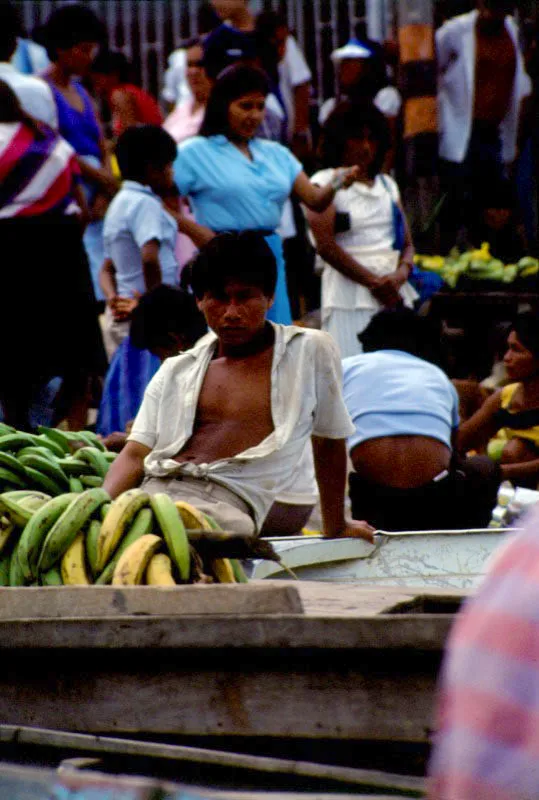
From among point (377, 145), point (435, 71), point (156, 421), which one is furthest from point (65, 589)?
point (435, 71)

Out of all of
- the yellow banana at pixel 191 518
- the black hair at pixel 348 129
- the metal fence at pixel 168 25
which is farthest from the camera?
the metal fence at pixel 168 25

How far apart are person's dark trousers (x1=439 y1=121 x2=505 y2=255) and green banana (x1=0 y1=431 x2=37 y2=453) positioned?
6.12 m

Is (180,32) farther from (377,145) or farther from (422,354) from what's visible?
(422,354)

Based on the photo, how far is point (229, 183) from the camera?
7.67 meters

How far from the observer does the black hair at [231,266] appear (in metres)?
5.11

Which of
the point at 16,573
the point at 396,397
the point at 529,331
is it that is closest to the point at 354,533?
the point at 396,397

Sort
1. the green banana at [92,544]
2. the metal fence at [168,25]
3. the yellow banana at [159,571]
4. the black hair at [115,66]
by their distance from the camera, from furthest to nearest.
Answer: the metal fence at [168,25] → the black hair at [115,66] → the green banana at [92,544] → the yellow banana at [159,571]

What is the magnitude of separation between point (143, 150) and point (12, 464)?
10.6 ft

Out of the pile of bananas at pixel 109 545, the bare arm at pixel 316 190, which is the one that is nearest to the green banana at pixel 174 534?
the pile of bananas at pixel 109 545

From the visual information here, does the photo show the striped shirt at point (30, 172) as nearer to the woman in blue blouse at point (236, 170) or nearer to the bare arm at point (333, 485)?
the woman in blue blouse at point (236, 170)

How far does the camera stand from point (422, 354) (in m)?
6.95

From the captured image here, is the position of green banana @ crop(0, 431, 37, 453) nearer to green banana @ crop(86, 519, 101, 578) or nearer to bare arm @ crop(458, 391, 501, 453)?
green banana @ crop(86, 519, 101, 578)

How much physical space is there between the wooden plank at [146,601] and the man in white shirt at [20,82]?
4237 millimetres

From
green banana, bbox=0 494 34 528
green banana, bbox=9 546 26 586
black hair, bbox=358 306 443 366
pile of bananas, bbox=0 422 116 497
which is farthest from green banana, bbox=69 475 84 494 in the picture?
black hair, bbox=358 306 443 366
